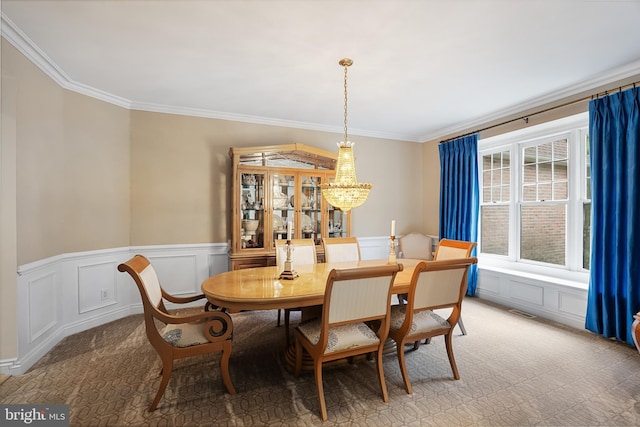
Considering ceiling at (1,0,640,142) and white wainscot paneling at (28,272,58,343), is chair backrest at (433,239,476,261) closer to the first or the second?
ceiling at (1,0,640,142)

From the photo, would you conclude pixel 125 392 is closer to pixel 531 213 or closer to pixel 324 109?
pixel 324 109

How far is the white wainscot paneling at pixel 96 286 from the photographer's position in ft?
10.4

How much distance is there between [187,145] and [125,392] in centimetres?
280

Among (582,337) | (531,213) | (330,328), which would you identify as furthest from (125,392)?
(531,213)

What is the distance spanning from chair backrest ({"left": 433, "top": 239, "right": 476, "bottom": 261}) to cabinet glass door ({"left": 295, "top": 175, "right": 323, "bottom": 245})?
164 cm

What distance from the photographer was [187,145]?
387 centimetres

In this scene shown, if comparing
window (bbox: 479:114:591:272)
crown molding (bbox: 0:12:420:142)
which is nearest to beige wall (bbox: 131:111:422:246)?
crown molding (bbox: 0:12:420:142)

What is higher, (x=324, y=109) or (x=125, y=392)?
(x=324, y=109)

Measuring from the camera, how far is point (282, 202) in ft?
13.1

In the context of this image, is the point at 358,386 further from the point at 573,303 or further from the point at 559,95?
the point at 559,95

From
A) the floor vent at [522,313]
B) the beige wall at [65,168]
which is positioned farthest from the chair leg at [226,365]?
the floor vent at [522,313]

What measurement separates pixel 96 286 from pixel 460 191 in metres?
4.82

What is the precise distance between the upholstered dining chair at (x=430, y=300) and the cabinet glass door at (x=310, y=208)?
6.81 ft

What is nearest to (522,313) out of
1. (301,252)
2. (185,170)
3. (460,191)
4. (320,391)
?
(460,191)
